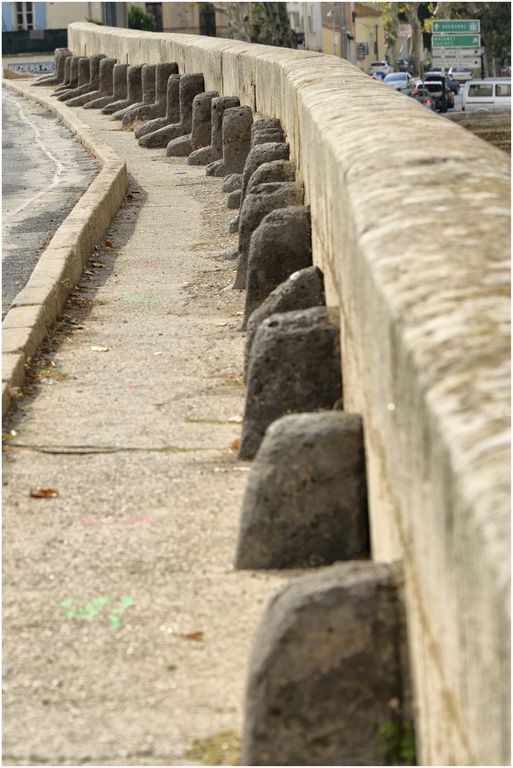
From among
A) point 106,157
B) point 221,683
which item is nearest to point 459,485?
point 221,683

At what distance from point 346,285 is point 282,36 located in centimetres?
3830

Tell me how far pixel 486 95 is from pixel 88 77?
2568 cm

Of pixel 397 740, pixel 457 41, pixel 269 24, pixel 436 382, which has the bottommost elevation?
pixel 457 41

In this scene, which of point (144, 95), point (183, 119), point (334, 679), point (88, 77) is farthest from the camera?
point (88, 77)

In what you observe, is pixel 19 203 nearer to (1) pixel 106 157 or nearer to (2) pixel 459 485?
(1) pixel 106 157

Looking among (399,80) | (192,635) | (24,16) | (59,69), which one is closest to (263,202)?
(192,635)

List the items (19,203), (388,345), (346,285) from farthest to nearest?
1. (19,203)
2. (346,285)
3. (388,345)

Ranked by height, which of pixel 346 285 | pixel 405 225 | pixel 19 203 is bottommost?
pixel 19 203

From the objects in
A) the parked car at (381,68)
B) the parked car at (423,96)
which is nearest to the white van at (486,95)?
the parked car at (423,96)

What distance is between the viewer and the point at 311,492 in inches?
171

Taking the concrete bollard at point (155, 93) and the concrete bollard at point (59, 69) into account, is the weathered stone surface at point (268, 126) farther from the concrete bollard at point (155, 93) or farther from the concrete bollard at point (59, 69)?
the concrete bollard at point (59, 69)

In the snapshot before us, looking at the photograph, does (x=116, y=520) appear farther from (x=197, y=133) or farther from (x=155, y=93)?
(x=155, y=93)

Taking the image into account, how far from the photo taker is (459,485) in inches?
90.4

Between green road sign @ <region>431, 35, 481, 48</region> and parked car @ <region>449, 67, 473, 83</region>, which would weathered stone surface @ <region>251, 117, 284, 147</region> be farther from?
parked car @ <region>449, 67, 473, 83</region>
